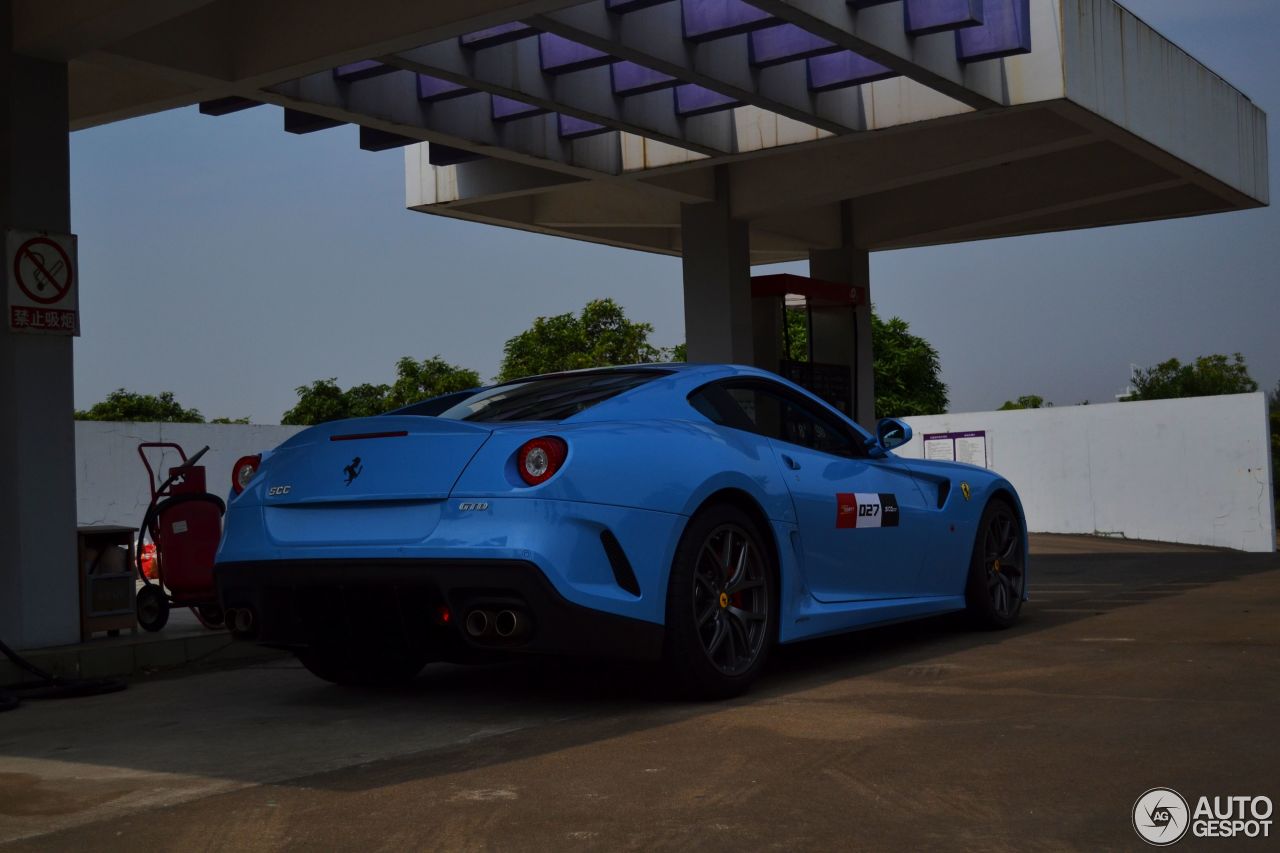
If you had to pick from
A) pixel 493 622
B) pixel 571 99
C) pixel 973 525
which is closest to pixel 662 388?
pixel 493 622

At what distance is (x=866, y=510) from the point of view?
21.2 ft

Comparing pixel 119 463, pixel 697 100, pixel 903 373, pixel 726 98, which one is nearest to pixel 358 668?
pixel 697 100

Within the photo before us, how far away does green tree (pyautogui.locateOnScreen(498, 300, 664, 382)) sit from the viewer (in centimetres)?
5559

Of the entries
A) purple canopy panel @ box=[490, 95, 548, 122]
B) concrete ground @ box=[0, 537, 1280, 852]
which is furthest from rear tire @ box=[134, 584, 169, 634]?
purple canopy panel @ box=[490, 95, 548, 122]

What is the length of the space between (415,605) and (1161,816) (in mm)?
2625

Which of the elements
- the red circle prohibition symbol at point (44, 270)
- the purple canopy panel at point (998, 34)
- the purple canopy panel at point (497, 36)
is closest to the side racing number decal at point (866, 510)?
the red circle prohibition symbol at point (44, 270)

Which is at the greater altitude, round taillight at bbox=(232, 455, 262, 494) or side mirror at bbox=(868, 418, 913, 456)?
side mirror at bbox=(868, 418, 913, 456)

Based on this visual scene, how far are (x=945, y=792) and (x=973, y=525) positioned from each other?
3.72 metres

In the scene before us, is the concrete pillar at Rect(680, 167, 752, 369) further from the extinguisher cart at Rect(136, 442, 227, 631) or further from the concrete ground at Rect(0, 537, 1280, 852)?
the concrete ground at Rect(0, 537, 1280, 852)

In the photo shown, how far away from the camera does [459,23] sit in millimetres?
8578

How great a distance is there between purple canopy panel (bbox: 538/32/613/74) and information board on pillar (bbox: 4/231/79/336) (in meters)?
4.50

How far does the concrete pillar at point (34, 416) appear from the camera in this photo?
7523 millimetres

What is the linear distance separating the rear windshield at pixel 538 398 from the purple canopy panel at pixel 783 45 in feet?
17.9

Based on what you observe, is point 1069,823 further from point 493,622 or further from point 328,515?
point 328,515
